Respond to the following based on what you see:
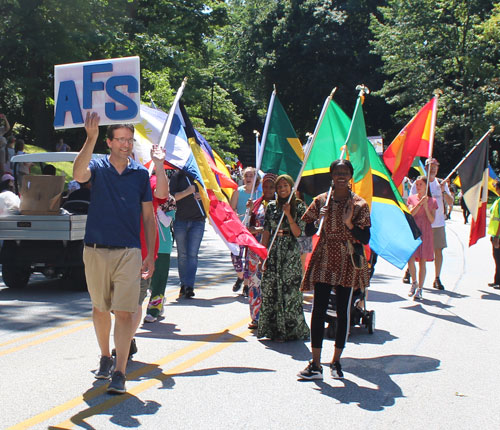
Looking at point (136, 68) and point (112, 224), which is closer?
point (112, 224)

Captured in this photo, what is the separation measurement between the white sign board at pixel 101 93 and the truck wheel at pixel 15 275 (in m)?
4.92

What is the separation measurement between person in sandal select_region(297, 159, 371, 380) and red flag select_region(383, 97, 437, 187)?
13.6ft

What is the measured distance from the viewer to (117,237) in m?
5.51

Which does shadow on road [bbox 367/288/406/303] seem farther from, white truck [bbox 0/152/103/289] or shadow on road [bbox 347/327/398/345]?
white truck [bbox 0/152/103/289]

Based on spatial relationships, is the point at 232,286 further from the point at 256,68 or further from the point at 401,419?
the point at 256,68

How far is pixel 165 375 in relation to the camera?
6.17 meters

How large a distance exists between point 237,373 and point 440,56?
43147 millimetres

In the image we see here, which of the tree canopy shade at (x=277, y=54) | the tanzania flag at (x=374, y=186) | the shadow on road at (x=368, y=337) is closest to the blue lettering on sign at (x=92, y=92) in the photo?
the tanzania flag at (x=374, y=186)

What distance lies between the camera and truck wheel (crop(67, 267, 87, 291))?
415 inches

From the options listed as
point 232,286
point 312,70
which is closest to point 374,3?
point 312,70

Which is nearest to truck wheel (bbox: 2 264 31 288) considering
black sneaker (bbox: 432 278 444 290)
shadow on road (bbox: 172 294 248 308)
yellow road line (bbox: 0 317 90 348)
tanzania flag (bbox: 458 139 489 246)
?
shadow on road (bbox: 172 294 248 308)

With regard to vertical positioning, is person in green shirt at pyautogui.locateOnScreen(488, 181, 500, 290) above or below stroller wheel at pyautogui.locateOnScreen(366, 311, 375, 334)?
above

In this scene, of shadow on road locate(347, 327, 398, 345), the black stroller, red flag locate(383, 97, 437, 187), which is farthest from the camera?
red flag locate(383, 97, 437, 187)

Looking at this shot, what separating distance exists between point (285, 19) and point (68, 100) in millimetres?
45166
